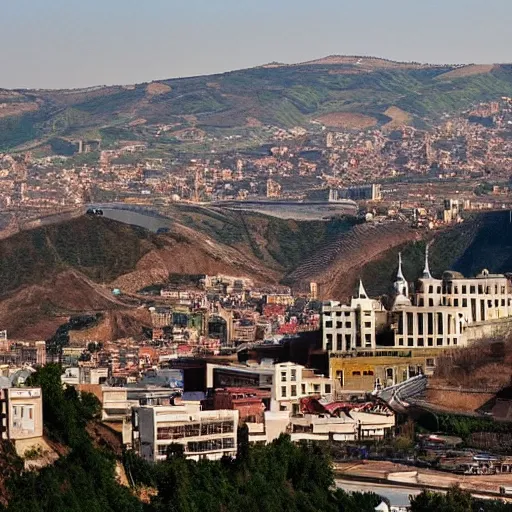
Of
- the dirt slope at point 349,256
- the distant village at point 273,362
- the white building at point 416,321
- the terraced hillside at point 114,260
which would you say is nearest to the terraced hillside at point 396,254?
the dirt slope at point 349,256

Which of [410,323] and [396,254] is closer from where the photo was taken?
[410,323]

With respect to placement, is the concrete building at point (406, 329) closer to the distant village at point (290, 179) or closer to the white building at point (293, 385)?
the white building at point (293, 385)

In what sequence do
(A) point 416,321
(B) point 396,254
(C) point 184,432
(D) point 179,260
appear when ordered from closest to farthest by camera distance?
(C) point 184,432 → (A) point 416,321 → (B) point 396,254 → (D) point 179,260

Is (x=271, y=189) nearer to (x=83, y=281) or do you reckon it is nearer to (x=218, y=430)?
(x=83, y=281)

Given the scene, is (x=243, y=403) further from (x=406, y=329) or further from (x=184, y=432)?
(x=406, y=329)

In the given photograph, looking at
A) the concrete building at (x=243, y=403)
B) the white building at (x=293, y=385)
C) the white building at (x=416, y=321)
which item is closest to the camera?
the concrete building at (x=243, y=403)

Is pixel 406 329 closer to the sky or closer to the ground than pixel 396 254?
closer to the ground

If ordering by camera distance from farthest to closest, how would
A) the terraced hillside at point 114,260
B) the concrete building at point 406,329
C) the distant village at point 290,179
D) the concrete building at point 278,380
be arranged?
the distant village at point 290,179 → the terraced hillside at point 114,260 → the concrete building at point 406,329 → the concrete building at point 278,380

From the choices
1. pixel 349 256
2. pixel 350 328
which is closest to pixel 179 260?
pixel 349 256

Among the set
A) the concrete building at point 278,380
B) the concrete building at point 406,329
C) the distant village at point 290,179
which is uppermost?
the distant village at point 290,179
